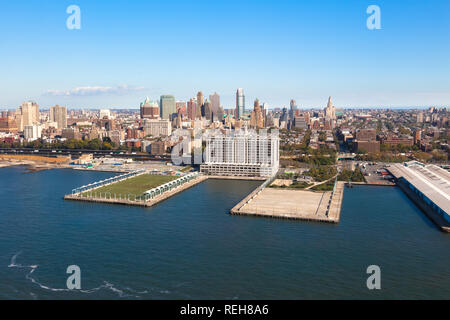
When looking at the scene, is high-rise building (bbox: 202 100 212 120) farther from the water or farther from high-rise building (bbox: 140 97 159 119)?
the water

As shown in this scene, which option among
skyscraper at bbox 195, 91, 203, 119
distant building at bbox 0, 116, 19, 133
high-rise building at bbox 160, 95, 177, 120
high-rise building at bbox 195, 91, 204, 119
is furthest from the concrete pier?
high-rise building at bbox 160, 95, 177, 120

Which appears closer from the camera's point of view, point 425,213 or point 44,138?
point 425,213

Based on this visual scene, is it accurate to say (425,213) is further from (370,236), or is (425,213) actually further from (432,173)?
(432,173)

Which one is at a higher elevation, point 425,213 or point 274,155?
point 274,155

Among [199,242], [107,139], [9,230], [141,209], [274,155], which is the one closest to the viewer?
[199,242]

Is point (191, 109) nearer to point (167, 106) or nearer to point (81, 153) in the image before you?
point (167, 106)

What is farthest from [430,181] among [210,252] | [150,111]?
[150,111]
